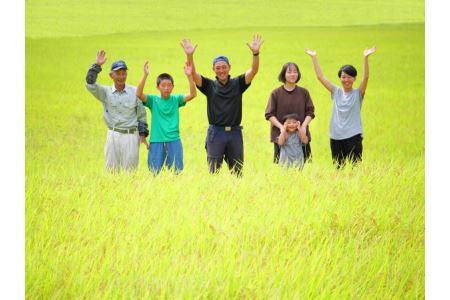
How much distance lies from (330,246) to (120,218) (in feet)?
5.05

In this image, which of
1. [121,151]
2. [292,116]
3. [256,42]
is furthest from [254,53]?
[121,151]

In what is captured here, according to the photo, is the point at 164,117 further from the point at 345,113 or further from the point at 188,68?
the point at 345,113

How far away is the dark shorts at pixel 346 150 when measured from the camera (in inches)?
253

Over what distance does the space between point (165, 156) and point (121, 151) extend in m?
0.39

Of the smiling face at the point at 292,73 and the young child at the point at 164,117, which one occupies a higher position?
the smiling face at the point at 292,73

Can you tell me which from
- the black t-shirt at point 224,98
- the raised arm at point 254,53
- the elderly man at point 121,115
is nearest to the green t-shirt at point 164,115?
the elderly man at point 121,115

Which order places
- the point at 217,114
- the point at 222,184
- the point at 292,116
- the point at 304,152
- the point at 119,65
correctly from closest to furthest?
the point at 222,184, the point at 119,65, the point at 217,114, the point at 292,116, the point at 304,152

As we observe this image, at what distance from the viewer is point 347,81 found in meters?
6.26

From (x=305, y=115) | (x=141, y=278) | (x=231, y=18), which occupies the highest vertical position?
(x=231, y=18)

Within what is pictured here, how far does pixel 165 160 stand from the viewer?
6211 millimetres

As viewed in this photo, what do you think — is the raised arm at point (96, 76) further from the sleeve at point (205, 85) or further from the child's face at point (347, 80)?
the child's face at point (347, 80)

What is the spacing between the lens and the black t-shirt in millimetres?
6164

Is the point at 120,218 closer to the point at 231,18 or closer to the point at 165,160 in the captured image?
the point at 165,160

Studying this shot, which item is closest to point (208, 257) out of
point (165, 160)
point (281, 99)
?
point (165, 160)
